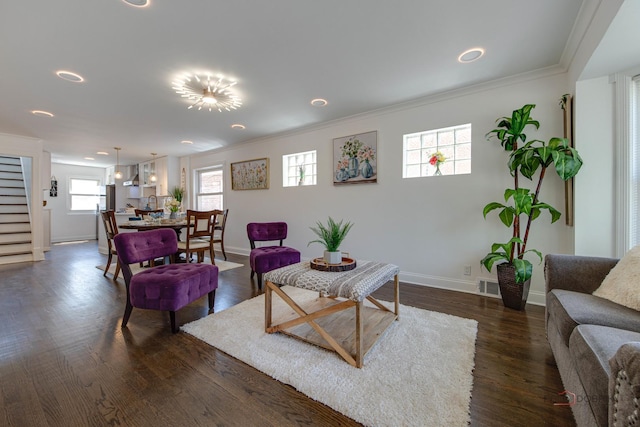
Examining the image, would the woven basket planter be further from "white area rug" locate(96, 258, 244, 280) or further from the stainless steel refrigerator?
the stainless steel refrigerator

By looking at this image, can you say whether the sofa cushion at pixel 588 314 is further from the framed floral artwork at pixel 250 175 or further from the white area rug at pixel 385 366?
the framed floral artwork at pixel 250 175

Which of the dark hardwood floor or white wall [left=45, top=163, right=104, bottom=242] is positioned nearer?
the dark hardwood floor

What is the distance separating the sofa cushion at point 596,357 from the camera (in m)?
0.89

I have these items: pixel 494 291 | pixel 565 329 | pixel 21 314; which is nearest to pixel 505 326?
pixel 494 291

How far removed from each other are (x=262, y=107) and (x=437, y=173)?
260cm

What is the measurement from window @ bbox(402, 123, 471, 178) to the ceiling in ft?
1.73

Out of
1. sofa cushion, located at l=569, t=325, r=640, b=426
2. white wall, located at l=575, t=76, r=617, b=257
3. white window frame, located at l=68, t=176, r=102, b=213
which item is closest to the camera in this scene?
sofa cushion, located at l=569, t=325, r=640, b=426

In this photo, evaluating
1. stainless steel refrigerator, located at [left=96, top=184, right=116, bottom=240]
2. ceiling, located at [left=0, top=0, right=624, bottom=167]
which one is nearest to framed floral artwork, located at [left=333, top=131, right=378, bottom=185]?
ceiling, located at [left=0, top=0, right=624, bottom=167]

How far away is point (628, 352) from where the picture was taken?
719 millimetres

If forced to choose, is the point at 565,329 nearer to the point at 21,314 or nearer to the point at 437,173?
the point at 437,173

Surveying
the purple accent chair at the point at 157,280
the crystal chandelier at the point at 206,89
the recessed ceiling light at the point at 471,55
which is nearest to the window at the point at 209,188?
the crystal chandelier at the point at 206,89

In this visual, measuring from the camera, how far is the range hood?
7.96m

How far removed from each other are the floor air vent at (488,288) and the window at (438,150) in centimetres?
135

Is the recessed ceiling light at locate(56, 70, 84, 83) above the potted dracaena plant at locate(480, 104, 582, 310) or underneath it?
above
